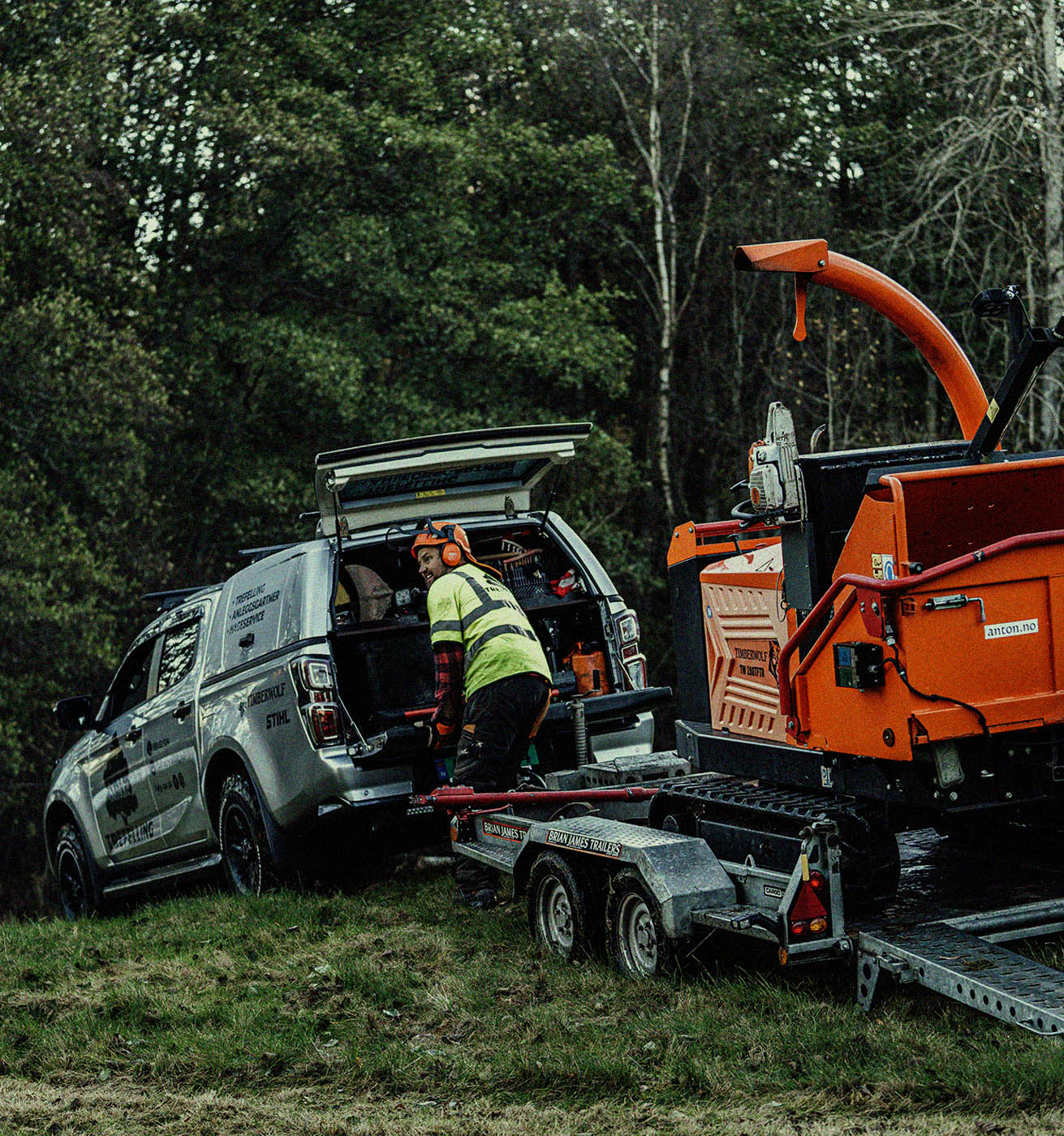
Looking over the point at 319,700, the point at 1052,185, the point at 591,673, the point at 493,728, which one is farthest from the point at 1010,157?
the point at 319,700

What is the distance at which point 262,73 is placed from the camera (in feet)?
63.1

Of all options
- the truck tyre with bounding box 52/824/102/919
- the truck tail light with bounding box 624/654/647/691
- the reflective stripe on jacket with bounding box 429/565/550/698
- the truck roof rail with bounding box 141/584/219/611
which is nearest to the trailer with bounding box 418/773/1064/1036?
the reflective stripe on jacket with bounding box 429/565/550/698

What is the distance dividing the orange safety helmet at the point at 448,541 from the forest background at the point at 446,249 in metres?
9.26

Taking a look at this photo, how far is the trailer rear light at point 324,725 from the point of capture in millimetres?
7633

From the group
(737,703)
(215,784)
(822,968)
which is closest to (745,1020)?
(822,968)

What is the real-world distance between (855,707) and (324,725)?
3.25 m

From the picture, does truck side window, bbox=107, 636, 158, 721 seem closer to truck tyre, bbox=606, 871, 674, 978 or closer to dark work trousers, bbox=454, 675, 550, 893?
dark work trousers, bbox=454, 675, 550, 893

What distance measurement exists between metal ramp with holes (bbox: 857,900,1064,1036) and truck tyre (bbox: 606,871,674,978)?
870 mm

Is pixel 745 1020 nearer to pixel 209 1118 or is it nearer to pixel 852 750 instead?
pixel 852 750

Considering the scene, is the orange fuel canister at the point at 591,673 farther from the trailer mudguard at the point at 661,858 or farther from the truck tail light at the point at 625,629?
the trailer mudguard at the point at 661,858

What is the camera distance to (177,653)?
9.30 metres

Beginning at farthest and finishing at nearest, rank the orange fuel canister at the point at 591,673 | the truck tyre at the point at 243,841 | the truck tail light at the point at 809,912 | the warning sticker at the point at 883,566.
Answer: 1. the orange fuel canister at the point at 591,673
2. the truck tyre at the point at 243,841
3. the truck tail light at the point at 809,912
4. the warning sticker at the point at 883,566

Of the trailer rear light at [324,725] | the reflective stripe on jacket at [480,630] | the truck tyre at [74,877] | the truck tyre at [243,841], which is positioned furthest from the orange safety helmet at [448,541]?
the truck tyre at [74,877]

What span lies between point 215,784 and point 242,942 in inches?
60.5
